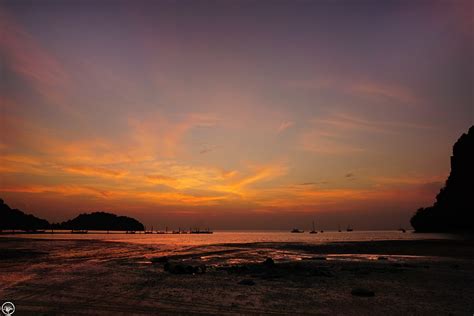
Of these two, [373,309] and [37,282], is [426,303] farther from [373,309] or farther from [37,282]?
[37,282]

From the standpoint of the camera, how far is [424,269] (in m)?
30.4

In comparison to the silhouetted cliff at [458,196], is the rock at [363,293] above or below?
below

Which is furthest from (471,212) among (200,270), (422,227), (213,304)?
(213,304)

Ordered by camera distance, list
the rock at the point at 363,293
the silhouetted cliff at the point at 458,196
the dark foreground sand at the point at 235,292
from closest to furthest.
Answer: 1. the dark foreground sand at the point at 235,292
2. the rock at the point at 363,293
3. the silhouetted cliff at the point at 458,196

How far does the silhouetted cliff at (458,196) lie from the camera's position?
151 meters

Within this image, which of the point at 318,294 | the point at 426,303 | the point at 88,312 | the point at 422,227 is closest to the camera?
the point at 88,312

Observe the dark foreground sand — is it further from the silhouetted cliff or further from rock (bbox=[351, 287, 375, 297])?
the silhouetted cliff

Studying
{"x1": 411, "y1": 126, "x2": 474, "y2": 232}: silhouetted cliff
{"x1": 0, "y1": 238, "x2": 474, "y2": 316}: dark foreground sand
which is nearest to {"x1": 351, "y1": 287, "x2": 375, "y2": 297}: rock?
{"x1": 0, "y1": 238, "x2": 474, "y2": 316}: dark foreground sand

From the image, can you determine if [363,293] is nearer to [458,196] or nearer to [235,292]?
[235,292]

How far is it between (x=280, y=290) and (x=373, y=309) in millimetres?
5932

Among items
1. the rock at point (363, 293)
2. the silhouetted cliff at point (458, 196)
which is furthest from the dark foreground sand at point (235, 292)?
the silhouetted cliff at point (458, 196)

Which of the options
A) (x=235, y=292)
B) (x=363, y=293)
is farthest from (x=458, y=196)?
(x=235, y=292)

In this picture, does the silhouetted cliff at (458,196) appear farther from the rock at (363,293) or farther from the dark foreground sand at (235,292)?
the rock at (363,293)

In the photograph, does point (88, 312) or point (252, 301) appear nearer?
point (88, 312)
